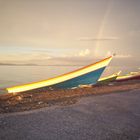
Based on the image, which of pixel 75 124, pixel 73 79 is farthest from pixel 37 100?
pixel 73 79

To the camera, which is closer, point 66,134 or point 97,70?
point 66,134

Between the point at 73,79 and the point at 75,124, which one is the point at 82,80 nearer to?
the point at 73,79

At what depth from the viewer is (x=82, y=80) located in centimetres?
2034

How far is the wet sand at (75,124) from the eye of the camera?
6.77m

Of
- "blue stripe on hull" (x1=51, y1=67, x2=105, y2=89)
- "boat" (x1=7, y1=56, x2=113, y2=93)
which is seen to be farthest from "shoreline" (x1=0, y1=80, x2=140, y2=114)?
"blue stripe on hull" (x1=51, y1=67, x2=105, y2=89)

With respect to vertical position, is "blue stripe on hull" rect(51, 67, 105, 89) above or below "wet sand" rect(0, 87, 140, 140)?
above

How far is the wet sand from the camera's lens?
6.77 meters

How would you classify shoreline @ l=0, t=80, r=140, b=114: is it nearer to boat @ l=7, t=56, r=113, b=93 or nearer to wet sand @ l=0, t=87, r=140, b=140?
wet sand @ l=0, t=87, r=140, b=140

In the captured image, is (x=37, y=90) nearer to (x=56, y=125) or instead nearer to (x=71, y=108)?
(x=71, y=108)

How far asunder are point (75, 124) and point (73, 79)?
12371 millimetres

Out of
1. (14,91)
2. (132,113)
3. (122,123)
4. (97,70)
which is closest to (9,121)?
(122,123)

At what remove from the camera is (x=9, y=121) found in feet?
27.1

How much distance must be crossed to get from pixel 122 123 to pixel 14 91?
550 inches

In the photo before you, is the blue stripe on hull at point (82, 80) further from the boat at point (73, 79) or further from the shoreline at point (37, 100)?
the shoreline at point (37, 100)
